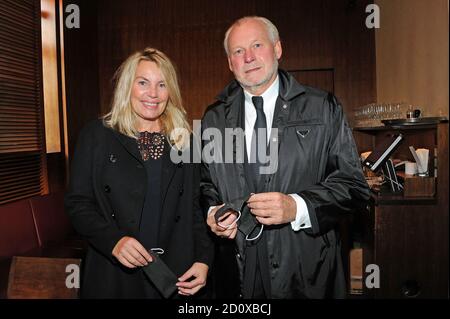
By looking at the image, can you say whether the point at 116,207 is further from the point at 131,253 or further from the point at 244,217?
the point at 244,217

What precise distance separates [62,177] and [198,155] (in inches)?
141

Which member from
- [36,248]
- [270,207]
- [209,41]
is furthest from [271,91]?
[209,41]

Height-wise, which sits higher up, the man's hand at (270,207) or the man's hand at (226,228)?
the man's hand at (270,207)

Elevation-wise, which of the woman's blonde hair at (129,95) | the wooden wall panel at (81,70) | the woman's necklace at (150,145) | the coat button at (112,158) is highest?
the wooden wall panel at (81,70)

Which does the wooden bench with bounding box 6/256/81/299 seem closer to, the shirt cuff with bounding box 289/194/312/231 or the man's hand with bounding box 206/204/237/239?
the man's hand with bounding box 206/204/237/239

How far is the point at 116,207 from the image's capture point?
5.65 ft

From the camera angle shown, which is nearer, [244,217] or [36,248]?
[244,217]

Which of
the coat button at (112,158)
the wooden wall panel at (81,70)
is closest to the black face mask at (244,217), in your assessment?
the coat button at (112,158)

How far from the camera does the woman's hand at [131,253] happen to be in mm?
1587

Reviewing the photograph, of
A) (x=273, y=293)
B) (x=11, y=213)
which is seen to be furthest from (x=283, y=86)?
(x=11, y=213)

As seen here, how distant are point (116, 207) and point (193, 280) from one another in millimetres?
458

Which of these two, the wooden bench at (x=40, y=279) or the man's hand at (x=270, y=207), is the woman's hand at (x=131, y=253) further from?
the wooden bench at (x=40, y=279)

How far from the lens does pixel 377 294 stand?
2.72 metres

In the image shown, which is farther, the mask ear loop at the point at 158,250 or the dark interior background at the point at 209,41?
the dark interior background at the point at 209,41
